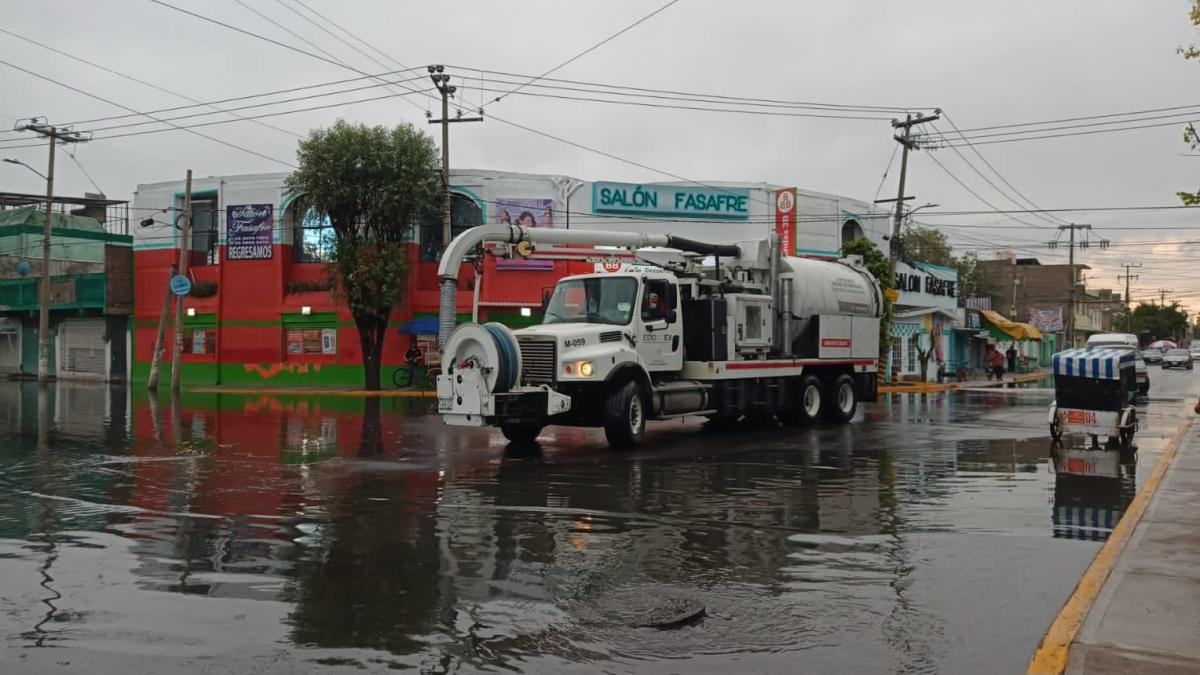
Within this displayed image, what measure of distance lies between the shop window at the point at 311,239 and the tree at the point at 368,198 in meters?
2.70

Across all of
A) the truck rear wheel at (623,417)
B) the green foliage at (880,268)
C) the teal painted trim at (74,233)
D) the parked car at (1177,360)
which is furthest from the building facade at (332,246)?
the parked car at (1177,360)

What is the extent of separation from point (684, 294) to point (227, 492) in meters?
9.36

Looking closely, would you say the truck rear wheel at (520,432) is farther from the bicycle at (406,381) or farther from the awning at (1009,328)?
the awning at (1009,328)

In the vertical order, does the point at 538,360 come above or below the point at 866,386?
above

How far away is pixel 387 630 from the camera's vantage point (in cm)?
589

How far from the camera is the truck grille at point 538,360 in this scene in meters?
15.4

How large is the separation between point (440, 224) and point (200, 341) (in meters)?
11.9

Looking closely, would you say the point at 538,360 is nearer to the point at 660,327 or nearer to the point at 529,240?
the point at 660,327

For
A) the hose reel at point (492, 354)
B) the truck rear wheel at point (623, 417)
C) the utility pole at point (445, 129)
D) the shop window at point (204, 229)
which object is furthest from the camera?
the shop window at point (204, 229)

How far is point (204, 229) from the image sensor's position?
4109 centimetres

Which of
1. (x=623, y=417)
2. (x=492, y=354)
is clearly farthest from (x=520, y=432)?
(x=492, y=354)

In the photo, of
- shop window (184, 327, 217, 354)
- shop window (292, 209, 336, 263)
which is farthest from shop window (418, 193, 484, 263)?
shop window (184, 327, 217, 354)

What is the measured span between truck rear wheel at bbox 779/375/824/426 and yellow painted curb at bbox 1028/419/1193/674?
32.7 feet

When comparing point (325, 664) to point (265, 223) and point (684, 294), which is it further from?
point (265, 223)
